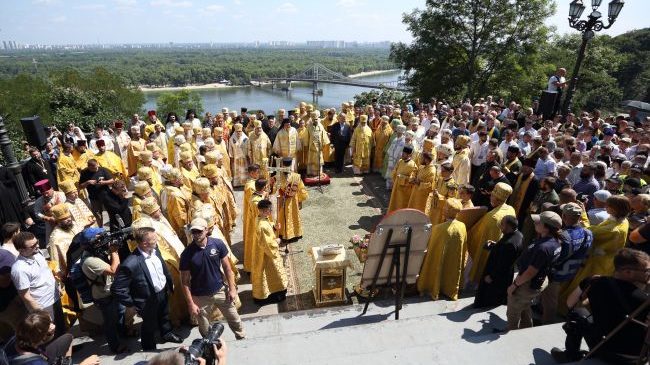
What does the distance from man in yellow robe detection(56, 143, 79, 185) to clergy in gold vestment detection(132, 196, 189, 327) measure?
4167mm

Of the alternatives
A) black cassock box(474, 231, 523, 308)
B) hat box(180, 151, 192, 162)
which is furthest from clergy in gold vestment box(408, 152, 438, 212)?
hat box(180, 151, 192, 162)

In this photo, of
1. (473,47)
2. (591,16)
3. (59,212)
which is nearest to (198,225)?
(59,212)

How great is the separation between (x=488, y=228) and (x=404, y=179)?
2.61 metres

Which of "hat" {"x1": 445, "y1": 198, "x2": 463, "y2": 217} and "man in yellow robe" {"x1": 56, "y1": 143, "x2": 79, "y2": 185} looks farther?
"man in yellow robe" {"x1": 56, "y1": 143, "x2": 79, "y2": 185}

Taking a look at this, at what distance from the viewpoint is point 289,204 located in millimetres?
7473

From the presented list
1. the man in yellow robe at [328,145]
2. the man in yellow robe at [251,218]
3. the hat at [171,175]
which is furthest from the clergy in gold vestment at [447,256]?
the man in yellow robe at [328,145]

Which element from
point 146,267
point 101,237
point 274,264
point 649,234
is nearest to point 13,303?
point 101,237

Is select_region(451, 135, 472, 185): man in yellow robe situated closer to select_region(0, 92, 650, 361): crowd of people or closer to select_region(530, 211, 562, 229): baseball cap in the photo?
select_region(0, 92, 650, 361): crowd of people

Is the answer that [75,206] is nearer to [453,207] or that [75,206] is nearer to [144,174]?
[144,174]

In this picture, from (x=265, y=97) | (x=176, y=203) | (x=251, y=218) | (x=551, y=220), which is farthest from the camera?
(x=265, y=97)

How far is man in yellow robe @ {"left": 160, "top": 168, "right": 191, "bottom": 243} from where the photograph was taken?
6020mm

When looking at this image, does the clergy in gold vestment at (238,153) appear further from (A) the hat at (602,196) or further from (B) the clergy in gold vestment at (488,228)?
(A) the hat at (602,196)

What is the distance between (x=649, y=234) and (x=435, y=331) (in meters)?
2.47

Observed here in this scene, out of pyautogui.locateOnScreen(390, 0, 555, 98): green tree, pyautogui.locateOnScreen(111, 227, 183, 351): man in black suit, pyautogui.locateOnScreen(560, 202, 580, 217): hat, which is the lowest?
pyautogui.locateOnScreen(111, 227, 183, 351): man in black suit
